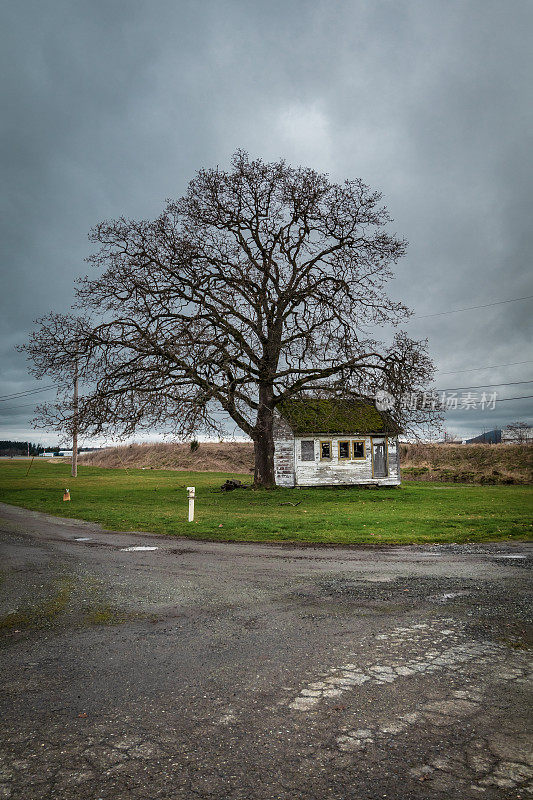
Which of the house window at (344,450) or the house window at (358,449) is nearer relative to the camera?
the house window at (344,450)

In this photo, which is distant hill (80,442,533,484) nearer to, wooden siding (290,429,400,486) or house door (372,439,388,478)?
→ wooden siding (290,429,400,486)

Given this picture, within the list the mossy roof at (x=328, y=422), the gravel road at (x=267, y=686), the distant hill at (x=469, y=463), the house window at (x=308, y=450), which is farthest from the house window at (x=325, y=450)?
the gravel road at (x=267, y=686)

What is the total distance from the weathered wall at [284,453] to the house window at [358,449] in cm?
406

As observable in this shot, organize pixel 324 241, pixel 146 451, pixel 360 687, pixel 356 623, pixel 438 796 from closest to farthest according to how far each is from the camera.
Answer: pixel 438 796 → pixel 360 687 → pixel 356 623 → pixel 324 241 → pixel 146 451

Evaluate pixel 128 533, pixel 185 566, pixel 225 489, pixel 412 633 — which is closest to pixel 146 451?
pixel 225 489

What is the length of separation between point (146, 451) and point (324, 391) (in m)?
46.5

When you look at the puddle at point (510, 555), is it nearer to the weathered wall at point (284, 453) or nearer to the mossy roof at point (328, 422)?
the mossy roof at point (328, 422)

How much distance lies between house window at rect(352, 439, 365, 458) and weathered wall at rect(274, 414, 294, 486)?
4.06 metres

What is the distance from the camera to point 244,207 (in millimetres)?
26594

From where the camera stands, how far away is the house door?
33.2 m

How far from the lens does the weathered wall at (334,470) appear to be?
3161cm

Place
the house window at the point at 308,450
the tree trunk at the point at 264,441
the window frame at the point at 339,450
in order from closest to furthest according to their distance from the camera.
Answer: the tree trunk at the point at 264,441 < the house window at the point at 308,450 < the window frame at the point at 339,450

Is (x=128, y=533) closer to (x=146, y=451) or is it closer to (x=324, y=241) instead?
(x=324, y=241)

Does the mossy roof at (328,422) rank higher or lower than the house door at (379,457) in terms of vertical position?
higher
